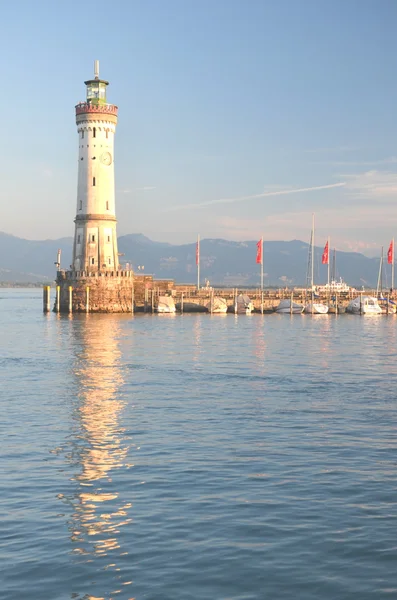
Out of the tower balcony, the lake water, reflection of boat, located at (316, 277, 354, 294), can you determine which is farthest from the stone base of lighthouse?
the lake water

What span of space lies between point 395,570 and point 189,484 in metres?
6.93

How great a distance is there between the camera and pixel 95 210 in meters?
105

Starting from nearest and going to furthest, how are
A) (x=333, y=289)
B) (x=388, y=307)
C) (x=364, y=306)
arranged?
1. (x=364, y=306)
2. (x=388, y=307)
3. (x=333, y=289)

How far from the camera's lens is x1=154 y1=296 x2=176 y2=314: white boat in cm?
11556

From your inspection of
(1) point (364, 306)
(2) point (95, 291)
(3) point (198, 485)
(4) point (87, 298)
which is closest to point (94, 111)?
(2) point (95, 291)

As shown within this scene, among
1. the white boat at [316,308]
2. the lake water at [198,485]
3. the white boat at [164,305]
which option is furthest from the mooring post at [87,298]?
the lake water at [198,485]

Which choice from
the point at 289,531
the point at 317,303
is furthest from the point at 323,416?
the point at 317,303

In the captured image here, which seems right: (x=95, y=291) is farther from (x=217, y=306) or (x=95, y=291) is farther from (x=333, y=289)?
(x=333, y=289)

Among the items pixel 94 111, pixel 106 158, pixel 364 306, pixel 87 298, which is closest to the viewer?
pixel 94 111

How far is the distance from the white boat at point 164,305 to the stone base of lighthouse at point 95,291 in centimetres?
638

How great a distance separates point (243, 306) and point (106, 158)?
32.6m

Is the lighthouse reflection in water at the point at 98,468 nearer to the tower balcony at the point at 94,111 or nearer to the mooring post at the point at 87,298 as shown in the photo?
the mooring post at the point at 87,298

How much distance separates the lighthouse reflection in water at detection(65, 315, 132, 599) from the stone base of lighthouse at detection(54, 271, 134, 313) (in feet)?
189

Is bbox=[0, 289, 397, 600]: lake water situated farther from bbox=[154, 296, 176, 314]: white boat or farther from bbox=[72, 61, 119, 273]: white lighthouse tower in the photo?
bbox=[154, 296, 176, 314]: white boat
